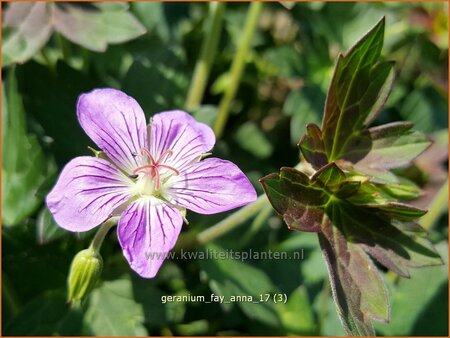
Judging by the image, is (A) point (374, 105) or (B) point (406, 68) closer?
(A) point (374, 105)

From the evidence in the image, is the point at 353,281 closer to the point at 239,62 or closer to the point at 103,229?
the point at 103,229

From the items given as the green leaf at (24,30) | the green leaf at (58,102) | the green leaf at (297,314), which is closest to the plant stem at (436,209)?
the green leaf at (297,314)

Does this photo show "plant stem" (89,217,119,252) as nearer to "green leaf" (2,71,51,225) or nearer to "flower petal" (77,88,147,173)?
"flower petal" (77,88,147,173)

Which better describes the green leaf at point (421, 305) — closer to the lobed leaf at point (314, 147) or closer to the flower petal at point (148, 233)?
the lobed leaf at point (314, 147)

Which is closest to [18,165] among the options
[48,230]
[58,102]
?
[58,102]

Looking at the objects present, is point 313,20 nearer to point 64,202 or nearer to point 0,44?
point 0,44

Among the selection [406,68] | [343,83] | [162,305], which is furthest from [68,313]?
[406,68]
